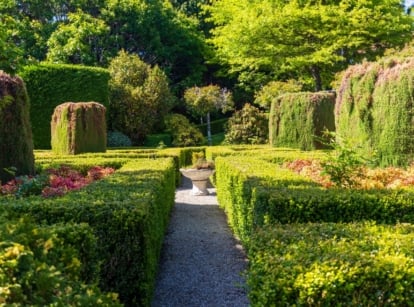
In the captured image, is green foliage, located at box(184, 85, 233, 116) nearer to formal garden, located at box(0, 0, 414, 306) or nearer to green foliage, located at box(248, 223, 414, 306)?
formal garden, located at box(0, 0, 414, 306)

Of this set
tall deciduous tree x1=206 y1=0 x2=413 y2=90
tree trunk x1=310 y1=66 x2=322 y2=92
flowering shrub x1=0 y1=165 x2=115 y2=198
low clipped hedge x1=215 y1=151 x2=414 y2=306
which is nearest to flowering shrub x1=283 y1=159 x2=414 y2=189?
low clipped hedge x1=215 y1=151 x2=414 y2=306

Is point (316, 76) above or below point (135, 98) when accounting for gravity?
above

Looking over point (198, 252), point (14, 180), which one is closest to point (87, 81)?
point (14, 180)

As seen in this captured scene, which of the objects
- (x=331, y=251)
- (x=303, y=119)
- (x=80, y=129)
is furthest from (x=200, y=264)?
(x=303, y=119)

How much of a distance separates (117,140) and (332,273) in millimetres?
19351

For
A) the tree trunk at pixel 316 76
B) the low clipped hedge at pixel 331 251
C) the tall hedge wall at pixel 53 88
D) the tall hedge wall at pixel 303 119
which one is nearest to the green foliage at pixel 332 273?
the low clipped hedge at pixel 331 251

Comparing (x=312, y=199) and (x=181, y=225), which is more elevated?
(x=312, y=199)

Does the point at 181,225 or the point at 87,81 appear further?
the point at 87,81

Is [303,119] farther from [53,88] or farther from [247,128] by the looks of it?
[53,88]

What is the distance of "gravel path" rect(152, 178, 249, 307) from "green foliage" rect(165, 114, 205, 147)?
12363 millimetres

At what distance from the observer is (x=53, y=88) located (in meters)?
20.3

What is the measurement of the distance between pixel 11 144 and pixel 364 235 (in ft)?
21.2

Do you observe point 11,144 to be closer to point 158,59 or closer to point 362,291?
point 362,291

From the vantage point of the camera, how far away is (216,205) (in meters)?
10.8
